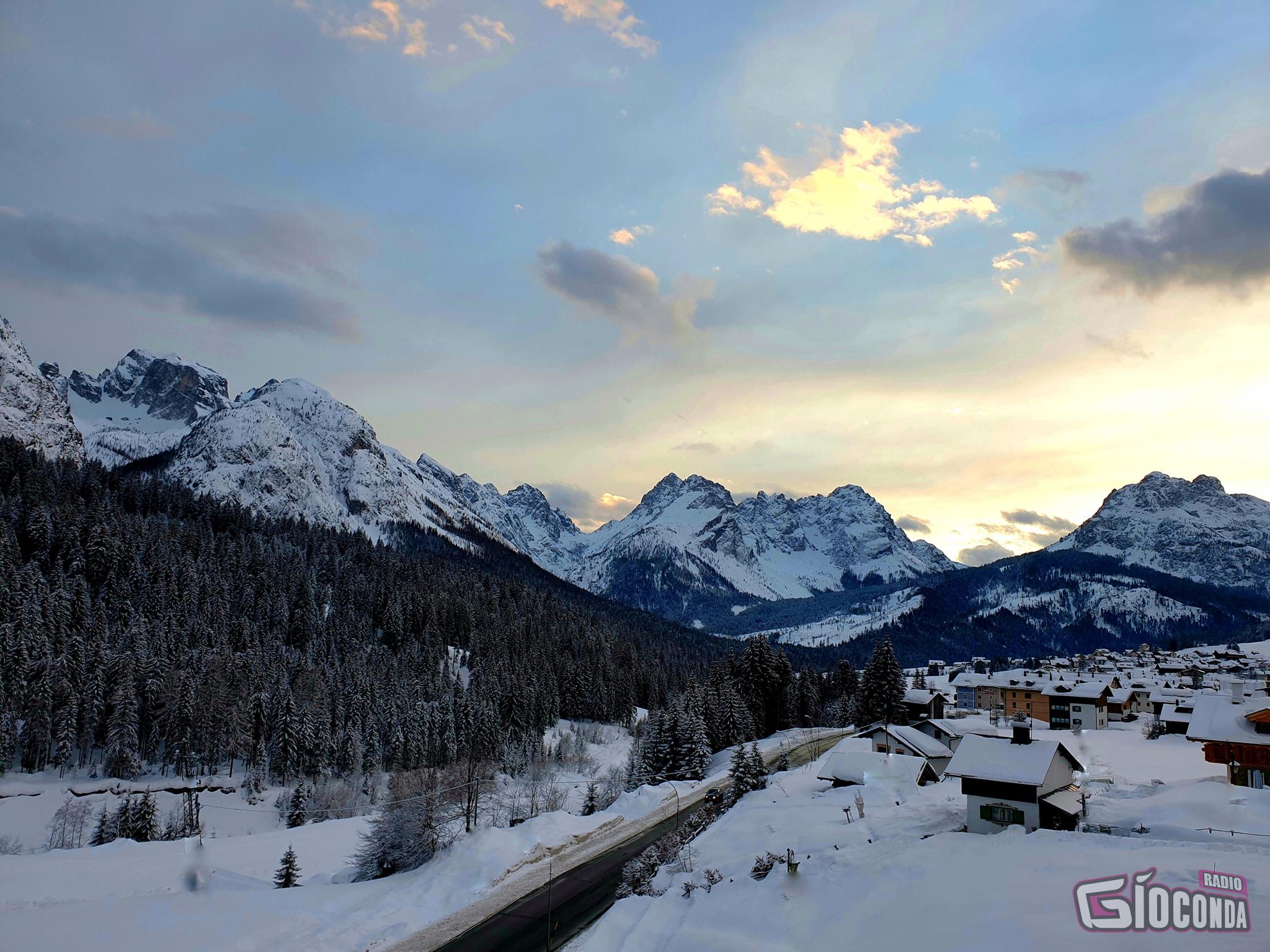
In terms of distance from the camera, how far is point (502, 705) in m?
110

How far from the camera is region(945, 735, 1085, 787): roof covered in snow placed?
34406 mm

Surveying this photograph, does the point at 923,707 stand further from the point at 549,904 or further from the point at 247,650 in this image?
the point at 247,650

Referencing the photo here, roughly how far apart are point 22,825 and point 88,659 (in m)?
22.5

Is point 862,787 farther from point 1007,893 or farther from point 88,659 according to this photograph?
point 88,659

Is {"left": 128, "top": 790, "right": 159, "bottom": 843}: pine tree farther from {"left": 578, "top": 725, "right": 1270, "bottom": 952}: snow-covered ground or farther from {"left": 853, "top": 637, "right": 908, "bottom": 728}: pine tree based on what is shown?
{"left": 853, "top": 637, "right": 908, "bottom": 728}: pine tree

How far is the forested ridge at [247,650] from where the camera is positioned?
83062 millimetres

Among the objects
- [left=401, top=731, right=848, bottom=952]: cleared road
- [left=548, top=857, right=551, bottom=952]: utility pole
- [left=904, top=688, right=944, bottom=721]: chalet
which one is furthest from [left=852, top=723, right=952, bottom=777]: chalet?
[left=548, top=857, right=551, bottom=952]: utility pole

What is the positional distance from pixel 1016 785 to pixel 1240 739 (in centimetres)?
2245

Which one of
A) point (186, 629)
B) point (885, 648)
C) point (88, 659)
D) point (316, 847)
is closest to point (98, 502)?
point (186, 629)

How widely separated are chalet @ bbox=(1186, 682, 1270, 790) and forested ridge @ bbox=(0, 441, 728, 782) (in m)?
80.6

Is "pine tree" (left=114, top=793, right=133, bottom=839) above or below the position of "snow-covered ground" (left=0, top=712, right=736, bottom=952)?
below

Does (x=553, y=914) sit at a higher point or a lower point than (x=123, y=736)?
higher

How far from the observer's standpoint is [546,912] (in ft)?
112

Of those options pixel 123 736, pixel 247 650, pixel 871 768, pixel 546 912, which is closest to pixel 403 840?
pixel 546 912
